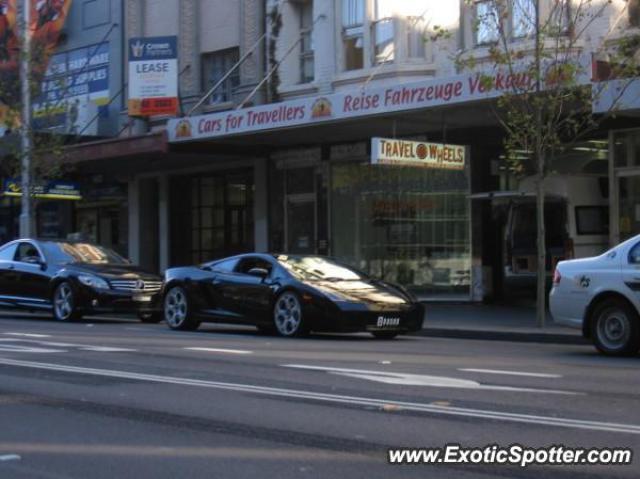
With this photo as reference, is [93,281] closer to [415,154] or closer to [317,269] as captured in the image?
[317,269]

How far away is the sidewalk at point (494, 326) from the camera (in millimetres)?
14977

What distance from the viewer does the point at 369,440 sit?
668 cm

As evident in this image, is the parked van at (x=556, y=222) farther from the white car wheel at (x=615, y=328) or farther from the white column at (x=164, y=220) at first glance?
Answer: the white column at (x=164, y=220)

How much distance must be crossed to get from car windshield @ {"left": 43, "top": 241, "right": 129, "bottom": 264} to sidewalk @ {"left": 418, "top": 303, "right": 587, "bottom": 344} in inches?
260

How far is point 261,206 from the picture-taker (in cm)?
2647

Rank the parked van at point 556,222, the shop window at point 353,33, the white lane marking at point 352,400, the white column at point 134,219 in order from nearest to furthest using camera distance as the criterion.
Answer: the white lane marking at point 352,400 < the parked van at point 556,222 < the shop window at point 353,33 < the white column at point 134,219

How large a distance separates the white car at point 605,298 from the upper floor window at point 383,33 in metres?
10.7

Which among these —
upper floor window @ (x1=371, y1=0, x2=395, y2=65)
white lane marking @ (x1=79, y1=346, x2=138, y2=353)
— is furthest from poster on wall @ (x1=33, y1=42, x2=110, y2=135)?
white lane marking @ (x1=79, y1=346, x2=138, y2=353)

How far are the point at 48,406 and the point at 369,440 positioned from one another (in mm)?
3085

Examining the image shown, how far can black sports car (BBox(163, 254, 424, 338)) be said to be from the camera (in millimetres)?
14227

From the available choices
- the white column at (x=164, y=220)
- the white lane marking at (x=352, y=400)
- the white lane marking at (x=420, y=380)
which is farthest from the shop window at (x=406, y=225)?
the white lane marking at (x=352, y=400)

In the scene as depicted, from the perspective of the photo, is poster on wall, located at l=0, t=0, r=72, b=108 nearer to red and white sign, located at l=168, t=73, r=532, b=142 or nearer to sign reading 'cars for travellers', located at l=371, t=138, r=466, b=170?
red and white sign, located at l=168, t=73, r=532, b=142

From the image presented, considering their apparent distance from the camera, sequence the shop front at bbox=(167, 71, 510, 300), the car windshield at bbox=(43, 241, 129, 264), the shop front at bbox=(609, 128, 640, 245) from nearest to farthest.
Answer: the shop front at bbox=(167, 71, 510, 300), the shop front at bbox=(609, 128, 640, 245), the car windshield at bbox=(43, 241, 129, 264)

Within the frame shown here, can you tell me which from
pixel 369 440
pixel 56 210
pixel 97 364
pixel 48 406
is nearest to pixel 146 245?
pixel 56 210
